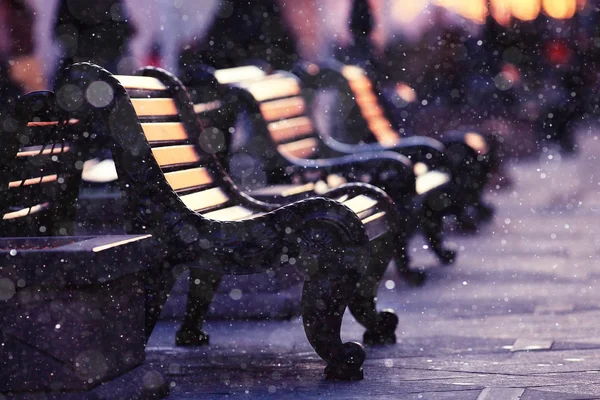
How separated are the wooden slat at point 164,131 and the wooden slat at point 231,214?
36 cm

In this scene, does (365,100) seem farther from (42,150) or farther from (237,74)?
(42,150)

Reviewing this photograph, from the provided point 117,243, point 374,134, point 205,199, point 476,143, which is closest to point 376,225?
point 205,199

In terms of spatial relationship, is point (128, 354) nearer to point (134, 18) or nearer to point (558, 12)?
point (134, 18)

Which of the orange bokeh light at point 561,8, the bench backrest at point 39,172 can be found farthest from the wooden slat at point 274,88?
the orange bokeh light at point 561,8

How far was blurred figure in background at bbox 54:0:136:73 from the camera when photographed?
8188 mm

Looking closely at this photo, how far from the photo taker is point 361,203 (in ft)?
17.9

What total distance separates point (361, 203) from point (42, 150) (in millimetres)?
1411

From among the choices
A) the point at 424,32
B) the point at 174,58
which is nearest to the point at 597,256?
the point at 174,58

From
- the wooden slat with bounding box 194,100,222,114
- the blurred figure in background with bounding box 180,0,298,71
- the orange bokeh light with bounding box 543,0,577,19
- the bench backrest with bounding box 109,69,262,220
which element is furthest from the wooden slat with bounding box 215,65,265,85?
the orange bokeh light with bounding box 543,0,577,19

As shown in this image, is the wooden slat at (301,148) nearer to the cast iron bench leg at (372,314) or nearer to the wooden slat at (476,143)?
the wooden slat at (476,143)

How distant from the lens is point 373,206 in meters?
5.51

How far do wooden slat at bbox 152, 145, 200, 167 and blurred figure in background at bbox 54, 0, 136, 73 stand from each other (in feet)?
9.55

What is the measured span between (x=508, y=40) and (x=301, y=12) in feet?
28.2

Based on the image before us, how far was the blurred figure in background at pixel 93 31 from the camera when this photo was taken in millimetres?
8188
